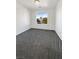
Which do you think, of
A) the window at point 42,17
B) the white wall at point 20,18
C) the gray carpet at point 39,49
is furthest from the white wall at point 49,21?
the gray carpet at point 39,49

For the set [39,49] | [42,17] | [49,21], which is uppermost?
[42,17]

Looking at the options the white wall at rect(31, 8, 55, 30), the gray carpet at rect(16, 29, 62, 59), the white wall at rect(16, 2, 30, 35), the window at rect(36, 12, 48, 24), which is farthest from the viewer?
the window at rect(36, 12, 48, 24)

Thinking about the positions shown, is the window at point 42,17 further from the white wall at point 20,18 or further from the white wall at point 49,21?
the white wall at point 20,18

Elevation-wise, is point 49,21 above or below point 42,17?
below

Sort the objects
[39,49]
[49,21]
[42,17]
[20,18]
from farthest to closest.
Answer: [42,17] < [49,21] < [20,18] < [39,49]

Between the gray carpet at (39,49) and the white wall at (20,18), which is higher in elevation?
the white wall at (20,18)

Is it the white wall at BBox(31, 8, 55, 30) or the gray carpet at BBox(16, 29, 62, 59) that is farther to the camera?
the white wall at BBox(31, 8, 55, 30)

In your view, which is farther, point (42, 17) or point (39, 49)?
point (42, 17)

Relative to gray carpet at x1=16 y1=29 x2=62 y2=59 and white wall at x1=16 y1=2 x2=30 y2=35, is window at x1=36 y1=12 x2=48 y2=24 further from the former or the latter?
gray carpet at x1=16 y1=29 x2=62 y2=59

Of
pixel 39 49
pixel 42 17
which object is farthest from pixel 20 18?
pixel 39 49

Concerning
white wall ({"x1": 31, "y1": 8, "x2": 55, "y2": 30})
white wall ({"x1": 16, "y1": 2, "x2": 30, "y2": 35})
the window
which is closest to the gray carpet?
white wall ({"x1": 16, "y1": 2, "x2": 30, "y2": 35})

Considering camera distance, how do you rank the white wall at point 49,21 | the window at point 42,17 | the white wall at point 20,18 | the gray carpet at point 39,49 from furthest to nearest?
1. the window at point 42,17
2. the white wall at point 49,21
3. the white wall at point 20,18
4. the gray carpet at point 39,49

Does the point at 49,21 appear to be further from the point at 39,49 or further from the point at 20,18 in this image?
the point at 39,49
